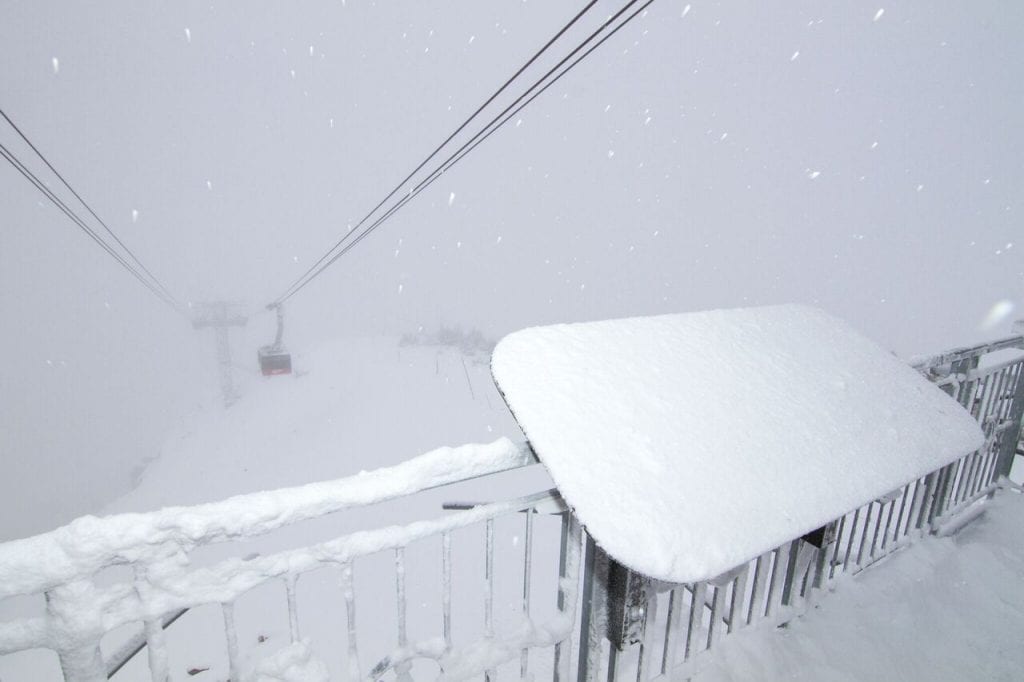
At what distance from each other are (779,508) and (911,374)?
1493 millimetres

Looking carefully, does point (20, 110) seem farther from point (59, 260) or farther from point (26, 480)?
point (26, 480)

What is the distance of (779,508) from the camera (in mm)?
1411

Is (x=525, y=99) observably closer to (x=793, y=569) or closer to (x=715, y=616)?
(x=793, y=569)

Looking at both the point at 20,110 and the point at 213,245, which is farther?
the point at 20,110

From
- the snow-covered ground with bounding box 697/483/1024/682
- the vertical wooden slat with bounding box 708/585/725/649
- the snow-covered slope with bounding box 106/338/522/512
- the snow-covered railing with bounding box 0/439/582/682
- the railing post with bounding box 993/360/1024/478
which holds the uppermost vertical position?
the snow-covered railing with bounding box 0/439/582/682

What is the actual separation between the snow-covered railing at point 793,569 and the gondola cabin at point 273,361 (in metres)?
18.6

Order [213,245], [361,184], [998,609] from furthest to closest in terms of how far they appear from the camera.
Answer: [361,184] → [213,245] → [998,609]

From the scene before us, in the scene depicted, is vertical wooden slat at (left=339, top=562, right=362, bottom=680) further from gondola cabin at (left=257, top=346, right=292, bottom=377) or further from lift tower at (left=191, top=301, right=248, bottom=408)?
lift tower at (left=191, top=301, right=248, bottom=408)

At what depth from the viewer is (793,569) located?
2.91m

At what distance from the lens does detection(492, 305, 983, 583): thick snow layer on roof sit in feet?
4.23

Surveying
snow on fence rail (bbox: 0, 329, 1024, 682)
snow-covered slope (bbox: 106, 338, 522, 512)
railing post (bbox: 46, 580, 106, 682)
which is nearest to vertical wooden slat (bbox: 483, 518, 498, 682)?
snow on fence rail (bbox: 0, 329, 1024, 682)

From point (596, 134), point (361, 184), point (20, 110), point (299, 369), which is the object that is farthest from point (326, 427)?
point (20, 110)

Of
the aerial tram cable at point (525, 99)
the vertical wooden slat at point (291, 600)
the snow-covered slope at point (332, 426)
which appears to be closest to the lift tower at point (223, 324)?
the snow-covered slope at point (332, 426)

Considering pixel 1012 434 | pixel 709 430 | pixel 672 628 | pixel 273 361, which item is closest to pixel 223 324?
pixel 273 361
